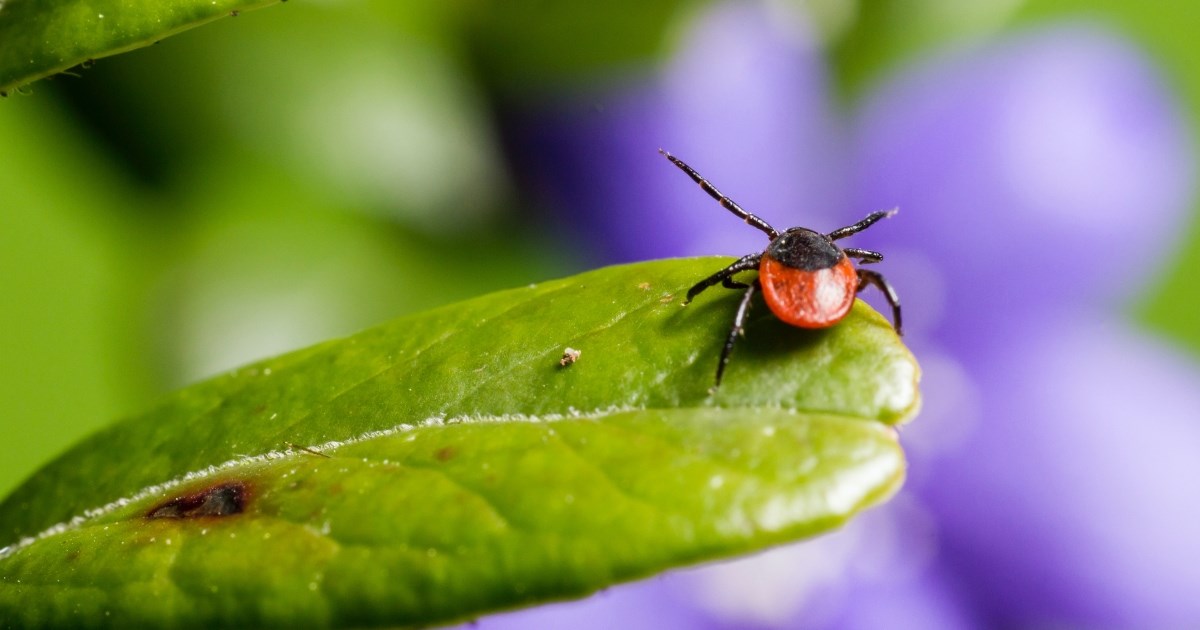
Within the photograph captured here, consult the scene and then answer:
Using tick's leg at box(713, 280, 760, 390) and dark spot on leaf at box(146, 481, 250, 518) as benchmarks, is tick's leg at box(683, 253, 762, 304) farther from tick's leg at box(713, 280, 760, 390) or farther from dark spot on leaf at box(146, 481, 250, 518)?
dark spot on leaf at box(146, 481, 250, 518)

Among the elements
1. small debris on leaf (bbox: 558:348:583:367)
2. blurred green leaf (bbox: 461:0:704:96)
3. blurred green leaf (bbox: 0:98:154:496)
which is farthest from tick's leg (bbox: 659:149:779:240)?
blurred green leaf (bbox: 0:98:154:496)

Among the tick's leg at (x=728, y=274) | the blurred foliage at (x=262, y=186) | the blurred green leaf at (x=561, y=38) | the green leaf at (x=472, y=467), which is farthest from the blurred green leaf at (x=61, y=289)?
the tick's leg at (x=728, y=274)

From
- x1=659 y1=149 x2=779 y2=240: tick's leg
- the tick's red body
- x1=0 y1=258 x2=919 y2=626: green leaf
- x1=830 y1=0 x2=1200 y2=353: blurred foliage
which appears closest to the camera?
x1=0 y1=258 x2=919 y2=626: green leaf

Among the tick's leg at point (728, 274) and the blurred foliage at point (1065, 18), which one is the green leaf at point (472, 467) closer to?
the tick's leg at point (728, 274)

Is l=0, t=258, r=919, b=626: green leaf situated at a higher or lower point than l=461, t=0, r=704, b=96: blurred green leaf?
lower

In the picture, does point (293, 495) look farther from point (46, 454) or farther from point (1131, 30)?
point (1131, 30)

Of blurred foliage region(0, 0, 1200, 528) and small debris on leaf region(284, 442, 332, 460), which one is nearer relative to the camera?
small debris on leaf region(284, 442, 332, 460)

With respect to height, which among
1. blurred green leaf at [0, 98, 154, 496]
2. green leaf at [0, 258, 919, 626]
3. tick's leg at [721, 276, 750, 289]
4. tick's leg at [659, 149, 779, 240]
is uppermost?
blurred green leaf at [0, 98, 154, 496]

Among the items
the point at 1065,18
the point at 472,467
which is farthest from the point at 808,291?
the point at 1065,18

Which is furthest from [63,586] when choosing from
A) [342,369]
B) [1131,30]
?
[1131,30]
